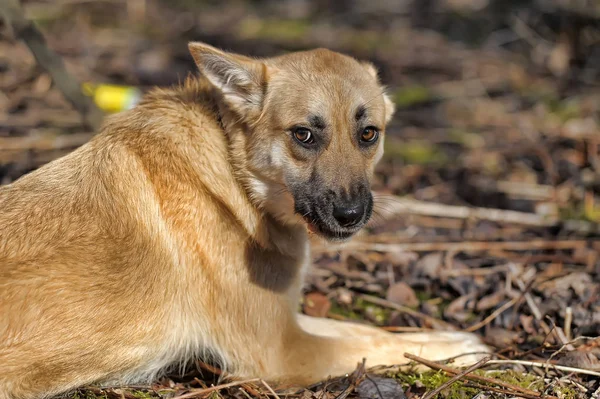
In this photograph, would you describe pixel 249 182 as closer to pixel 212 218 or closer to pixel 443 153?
pixel 212 218

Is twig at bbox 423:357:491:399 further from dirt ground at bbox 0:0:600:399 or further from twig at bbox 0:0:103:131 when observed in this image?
twig at bbox 0:0:103:131

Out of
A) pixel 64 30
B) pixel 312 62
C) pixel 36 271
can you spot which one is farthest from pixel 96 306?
pixel 64 30

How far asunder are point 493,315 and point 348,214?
1503 millimetres

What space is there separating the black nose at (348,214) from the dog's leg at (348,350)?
750 mm

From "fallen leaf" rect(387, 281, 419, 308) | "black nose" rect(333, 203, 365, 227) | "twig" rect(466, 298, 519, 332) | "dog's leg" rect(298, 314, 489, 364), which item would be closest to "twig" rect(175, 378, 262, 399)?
"dog's leg" rect(298, 314, 489, 364)

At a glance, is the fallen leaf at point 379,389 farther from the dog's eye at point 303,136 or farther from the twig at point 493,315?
the dog's eye at point 303,136

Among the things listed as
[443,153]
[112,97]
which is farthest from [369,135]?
[112,97]

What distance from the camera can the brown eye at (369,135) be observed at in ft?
13.2

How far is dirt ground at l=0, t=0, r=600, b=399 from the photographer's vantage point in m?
4.00

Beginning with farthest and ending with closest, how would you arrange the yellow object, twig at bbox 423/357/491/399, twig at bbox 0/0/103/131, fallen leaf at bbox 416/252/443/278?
the yellow object, twig at bbox 0/0/103/131, fallen leaf at bbox 416/252/443/278, twig at bbox 423/357/491/399

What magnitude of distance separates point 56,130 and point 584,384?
5.30m

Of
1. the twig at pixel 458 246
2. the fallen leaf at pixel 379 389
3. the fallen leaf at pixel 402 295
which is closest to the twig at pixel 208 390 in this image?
the fallen leaf at pixel 379 389

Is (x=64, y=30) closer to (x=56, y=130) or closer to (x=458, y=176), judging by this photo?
(x=56, y=130)

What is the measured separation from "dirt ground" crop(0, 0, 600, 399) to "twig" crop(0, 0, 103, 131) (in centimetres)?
48
